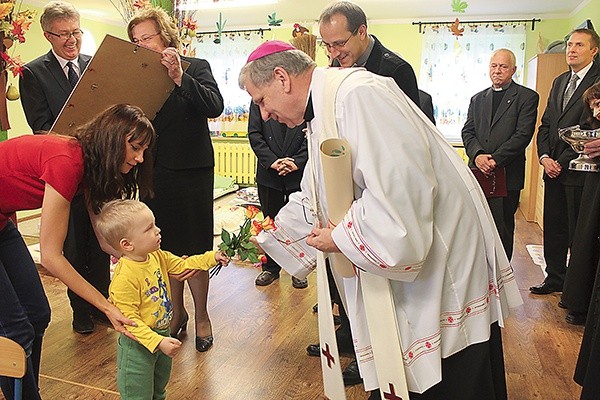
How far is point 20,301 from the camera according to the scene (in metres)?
1.83

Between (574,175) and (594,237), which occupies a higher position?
(574,175)

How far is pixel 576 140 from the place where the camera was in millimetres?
2912

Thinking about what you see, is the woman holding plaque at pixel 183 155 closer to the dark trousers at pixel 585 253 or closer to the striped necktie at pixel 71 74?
the striped necktie at pixel 71 74

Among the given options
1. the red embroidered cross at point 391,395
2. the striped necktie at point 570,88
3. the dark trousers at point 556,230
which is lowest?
the dark trousers at point 556,230

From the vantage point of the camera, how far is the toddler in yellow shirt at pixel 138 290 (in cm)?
160

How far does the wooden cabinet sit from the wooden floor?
2.44 meters

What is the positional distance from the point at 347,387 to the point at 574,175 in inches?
75.0

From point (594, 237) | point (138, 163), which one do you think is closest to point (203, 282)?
point (138, 163)

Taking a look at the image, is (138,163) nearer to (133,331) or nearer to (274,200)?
(133,331)

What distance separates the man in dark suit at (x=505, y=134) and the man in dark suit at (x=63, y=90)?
2.43 metres

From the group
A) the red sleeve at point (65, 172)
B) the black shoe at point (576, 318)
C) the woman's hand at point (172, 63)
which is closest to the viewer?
the red sleeve at point (65, 172)

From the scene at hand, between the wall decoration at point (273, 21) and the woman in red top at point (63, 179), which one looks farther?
the wall decoration at point (273, 21)

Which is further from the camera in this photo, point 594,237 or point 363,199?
point 594,237

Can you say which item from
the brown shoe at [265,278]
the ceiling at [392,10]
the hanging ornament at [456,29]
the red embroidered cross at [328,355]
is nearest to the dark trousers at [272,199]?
the brown shoe at [265,278]
